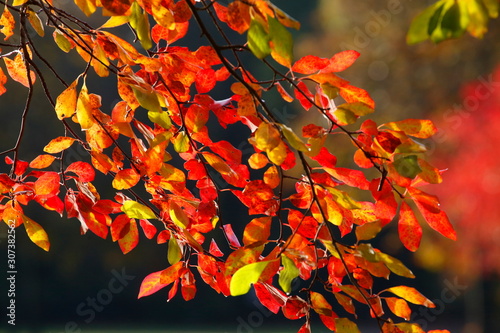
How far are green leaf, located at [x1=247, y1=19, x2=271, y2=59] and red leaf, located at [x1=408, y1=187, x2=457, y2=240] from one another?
1.44 ft

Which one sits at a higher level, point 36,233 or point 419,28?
point 419,28

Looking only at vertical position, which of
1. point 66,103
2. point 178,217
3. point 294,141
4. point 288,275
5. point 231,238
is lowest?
point 231,238

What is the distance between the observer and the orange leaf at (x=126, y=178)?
1.38m

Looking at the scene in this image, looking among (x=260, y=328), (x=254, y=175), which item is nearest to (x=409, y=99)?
(x=254, y=175)

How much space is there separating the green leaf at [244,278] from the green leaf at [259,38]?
1.00ft

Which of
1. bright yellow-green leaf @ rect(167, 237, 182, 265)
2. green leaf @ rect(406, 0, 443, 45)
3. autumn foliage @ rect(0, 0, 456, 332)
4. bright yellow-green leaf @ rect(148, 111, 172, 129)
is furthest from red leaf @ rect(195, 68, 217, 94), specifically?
green leaf @ rect(406, 0, 443, 45)

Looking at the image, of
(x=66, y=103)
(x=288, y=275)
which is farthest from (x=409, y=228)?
(x=66, y=103)

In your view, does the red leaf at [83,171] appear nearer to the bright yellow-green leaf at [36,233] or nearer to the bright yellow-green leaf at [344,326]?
the bright yellow-green leaf at [36,233]

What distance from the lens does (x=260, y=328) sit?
37.7 feet

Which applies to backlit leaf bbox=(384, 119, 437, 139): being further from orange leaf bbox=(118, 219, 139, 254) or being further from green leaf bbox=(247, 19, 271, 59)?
orange leaf bbox=(118, 219, 139, 254)

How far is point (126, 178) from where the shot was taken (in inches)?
54.6

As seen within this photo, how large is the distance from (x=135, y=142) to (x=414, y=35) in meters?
0.78

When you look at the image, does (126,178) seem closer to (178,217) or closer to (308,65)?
(178,217)

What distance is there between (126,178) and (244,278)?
0.59 meters
